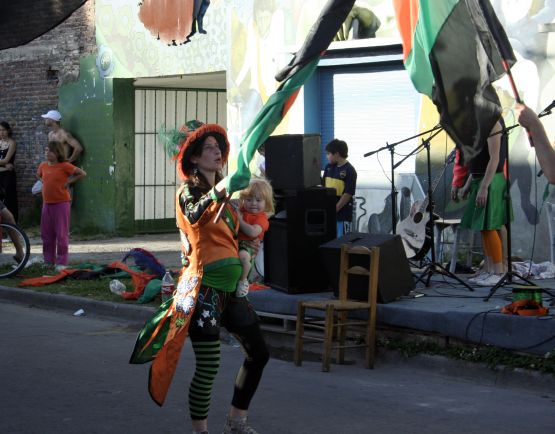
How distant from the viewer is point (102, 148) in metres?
20.6

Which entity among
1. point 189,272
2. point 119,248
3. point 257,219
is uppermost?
point 257,219

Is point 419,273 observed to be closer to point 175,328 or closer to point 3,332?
point 3,332

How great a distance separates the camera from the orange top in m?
14.7

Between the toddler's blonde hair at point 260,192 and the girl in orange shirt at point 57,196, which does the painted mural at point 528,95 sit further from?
the toddler's blonde hair at point 260,192

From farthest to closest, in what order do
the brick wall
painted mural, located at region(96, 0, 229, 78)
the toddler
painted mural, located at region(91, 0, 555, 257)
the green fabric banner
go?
the brick wall, painted mural, located at region(96, 0, 229, 78), painted mural, located at region(91, 0, 555, 257), the toddler, the green fabric banner

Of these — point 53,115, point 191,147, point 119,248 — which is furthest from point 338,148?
point 53,115

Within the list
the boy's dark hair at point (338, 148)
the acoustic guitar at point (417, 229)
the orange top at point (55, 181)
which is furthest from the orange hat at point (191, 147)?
the orange top at point (55, 181)

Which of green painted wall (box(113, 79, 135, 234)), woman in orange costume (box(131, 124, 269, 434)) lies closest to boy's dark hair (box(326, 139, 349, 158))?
woman in orange costume (box(131, 124, 269, 434))

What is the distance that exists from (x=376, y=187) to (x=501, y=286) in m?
5.19

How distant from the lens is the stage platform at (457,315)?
840 centimetres

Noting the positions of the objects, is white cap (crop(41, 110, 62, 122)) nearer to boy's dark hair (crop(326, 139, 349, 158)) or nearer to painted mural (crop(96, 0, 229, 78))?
painted mural (crop(96, 0, 229, 78))

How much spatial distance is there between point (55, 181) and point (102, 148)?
590 cm

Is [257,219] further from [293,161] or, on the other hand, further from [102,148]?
[102,148]

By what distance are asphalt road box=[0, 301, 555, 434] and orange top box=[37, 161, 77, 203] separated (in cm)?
493
